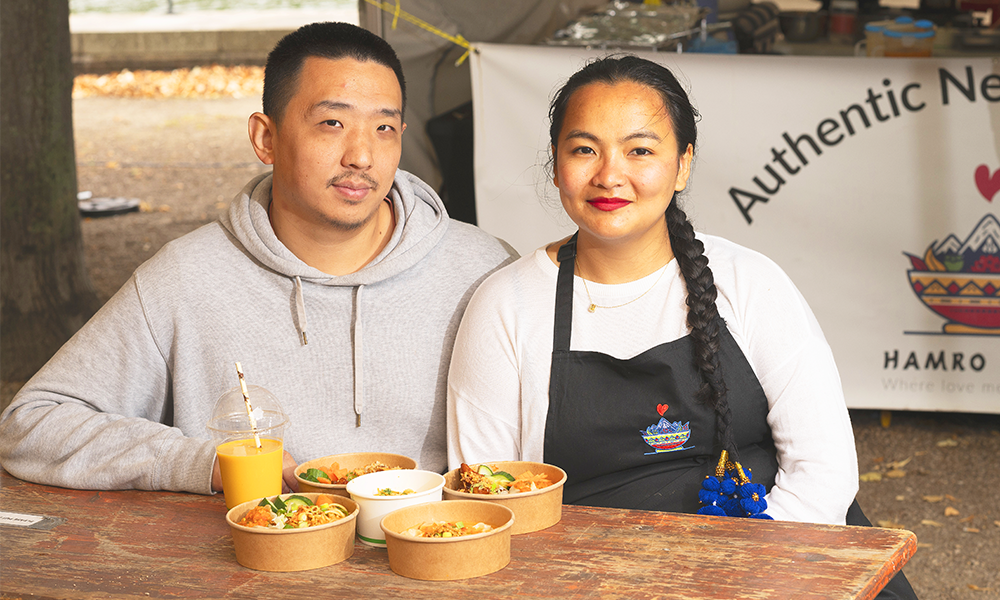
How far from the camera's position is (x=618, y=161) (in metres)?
2.22

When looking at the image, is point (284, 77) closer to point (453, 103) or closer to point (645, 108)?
point (645, 108)

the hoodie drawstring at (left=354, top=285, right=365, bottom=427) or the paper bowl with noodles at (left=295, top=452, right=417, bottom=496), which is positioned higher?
the hoodie drawstring at (left=354, top=285, right=365, bottom=427)

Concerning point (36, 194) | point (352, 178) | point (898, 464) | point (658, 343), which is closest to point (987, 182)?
point (898, 464)

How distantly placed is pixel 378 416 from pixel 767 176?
2.63m

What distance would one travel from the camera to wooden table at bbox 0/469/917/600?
1601 mm

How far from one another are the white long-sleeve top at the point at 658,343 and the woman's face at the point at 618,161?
0.56 ft

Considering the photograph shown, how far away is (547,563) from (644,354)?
681mm

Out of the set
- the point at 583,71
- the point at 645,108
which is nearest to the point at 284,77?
the point at 583,71

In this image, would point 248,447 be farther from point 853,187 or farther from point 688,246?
point 853,187

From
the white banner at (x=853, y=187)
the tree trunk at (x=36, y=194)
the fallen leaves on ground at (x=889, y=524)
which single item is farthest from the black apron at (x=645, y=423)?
the tree trunk at (x=36, y=194)

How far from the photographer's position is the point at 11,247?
5.32m

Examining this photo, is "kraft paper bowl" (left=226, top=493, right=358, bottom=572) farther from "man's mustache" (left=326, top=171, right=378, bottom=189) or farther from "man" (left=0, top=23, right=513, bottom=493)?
"man's mustache" (left=326, top=171, right=378, bottom=189)

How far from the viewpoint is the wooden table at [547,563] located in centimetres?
160

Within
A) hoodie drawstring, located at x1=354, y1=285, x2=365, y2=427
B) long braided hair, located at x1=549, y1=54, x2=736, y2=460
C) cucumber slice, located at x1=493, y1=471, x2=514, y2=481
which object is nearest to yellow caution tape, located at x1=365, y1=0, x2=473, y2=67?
long braided hair, located at x1=549, y1=54, x2=736, y2=460
